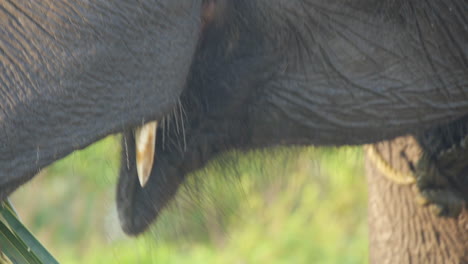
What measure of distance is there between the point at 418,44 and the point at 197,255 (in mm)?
2875

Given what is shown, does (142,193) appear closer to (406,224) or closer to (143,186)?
(143,186)

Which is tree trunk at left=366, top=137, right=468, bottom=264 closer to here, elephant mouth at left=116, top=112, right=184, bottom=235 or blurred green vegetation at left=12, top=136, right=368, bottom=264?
elephant mouth at left=116, top=112, right=184, bottom=235

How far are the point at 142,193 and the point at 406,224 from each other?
2.54 ft

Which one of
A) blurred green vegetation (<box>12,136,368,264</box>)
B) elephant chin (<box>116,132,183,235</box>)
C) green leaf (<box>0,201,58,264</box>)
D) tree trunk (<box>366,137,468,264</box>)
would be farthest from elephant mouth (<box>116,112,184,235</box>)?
blurred green vegetation (<box>12,136,368,264</box>)

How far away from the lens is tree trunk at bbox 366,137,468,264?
87.4 inches

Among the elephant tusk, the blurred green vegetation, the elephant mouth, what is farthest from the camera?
the blurred green vegetation

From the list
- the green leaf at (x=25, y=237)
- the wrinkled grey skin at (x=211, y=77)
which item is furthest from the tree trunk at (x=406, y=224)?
the green leaf at (x=25, y=237)

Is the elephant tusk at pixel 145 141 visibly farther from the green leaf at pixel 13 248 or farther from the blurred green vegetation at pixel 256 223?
the blurred green vegetation at pixel 256 223

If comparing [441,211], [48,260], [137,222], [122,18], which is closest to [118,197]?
[137,222]

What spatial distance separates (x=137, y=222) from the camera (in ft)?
5.95

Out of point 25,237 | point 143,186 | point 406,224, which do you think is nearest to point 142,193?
point 143,186

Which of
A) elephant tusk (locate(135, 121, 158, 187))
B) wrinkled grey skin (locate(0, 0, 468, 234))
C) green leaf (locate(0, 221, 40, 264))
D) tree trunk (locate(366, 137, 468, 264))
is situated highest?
wrinkled grey skin (locate(0, 0, 468, 234))

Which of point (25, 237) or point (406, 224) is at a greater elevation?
point (25, 237)

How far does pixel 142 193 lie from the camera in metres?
1.78
